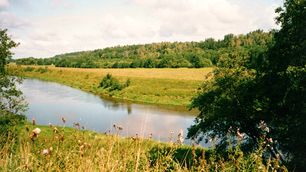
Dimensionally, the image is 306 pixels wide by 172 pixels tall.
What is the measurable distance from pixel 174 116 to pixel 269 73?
3800 cm

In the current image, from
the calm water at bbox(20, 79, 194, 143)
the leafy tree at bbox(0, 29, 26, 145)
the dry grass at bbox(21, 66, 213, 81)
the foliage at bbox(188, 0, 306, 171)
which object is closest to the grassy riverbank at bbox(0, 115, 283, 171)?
the foliage at bbox(188, 0, 306, 171)

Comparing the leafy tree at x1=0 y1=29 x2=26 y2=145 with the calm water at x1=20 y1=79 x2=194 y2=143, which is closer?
the leafy tree at x1=0 y1=29 x2=26 y2=145

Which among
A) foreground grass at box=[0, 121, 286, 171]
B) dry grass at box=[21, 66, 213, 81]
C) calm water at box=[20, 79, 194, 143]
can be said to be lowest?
calm water at box=[20, 79, 194, 143]

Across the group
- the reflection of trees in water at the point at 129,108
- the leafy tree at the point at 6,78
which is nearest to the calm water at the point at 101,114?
the reflection of trees in water at the point at 129,108

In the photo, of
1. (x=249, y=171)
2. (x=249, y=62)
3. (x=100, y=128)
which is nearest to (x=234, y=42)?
(x=100, y=128)

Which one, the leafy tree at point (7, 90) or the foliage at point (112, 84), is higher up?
the leafy tree at point (7, 90)

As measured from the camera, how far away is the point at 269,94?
2108 cm

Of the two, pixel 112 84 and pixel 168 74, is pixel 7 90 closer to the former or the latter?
pixel 112 84

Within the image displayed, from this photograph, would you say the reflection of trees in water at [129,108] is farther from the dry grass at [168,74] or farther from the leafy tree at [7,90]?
the leafy tree at [7,90]

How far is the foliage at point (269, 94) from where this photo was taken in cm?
1820

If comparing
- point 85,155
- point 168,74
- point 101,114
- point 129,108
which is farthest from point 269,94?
point 168,74

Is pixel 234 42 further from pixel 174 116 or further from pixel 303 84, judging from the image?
pixel 303 84

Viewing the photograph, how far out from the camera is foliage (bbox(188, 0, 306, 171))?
18.2m

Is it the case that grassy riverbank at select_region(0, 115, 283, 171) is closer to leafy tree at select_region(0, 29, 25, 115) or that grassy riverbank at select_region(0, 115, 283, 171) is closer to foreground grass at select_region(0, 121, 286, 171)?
foreground grass at select_region(0, 121, 286, 171)
